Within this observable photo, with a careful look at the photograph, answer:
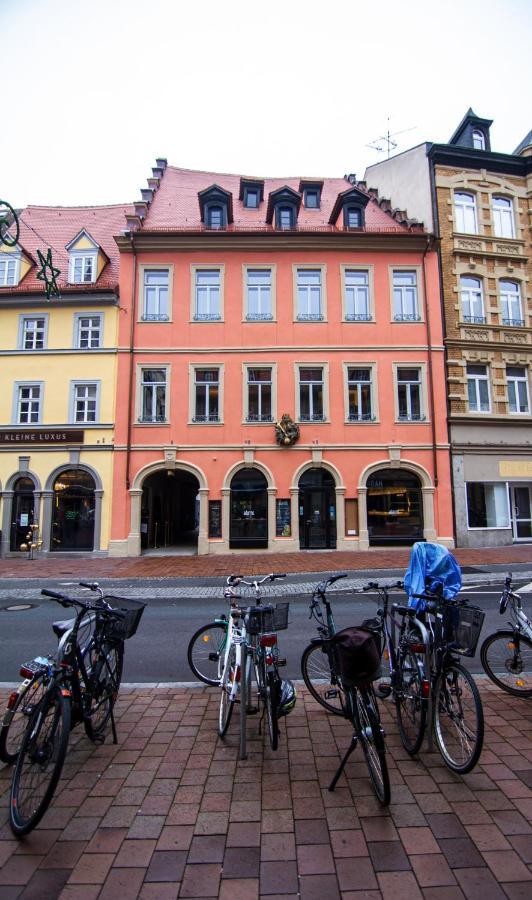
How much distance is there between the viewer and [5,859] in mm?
2455

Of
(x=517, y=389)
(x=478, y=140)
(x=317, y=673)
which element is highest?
(x=478, y=140)

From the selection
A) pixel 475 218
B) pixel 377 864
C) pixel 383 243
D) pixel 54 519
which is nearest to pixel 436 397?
pixel 383 243

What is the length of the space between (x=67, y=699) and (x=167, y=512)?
1941 centimetres

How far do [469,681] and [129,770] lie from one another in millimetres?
2395

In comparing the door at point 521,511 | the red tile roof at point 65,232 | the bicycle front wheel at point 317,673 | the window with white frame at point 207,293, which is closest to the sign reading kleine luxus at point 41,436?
the red tile roof at point 65,232

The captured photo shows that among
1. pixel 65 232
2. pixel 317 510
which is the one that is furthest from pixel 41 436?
pixel 317 510

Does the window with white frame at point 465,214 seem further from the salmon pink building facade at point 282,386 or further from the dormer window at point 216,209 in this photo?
the dormer window at point 216,209

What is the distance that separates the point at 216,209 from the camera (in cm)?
2069

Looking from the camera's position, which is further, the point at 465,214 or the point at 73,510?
the point at 465,214

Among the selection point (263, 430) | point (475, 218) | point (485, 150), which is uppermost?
point (485, 150)

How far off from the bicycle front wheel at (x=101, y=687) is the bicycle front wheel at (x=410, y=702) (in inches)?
89.9

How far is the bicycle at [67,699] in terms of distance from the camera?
106 inches

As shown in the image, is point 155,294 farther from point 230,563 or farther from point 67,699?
point 67,699

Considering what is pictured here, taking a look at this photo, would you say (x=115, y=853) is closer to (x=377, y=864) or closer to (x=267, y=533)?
(x=377, y=864)
